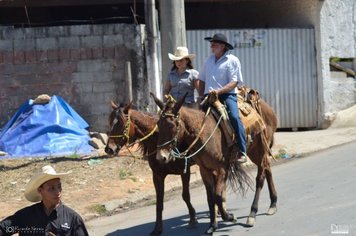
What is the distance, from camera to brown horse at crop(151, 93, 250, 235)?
25.4ft

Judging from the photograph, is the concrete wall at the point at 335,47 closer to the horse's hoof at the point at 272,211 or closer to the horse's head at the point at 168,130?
the horse's hoof at the point at 272,211

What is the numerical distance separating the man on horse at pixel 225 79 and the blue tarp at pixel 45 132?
17.3ft

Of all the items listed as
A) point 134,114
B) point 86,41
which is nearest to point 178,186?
point 134,114

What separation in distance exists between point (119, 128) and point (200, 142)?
4.04 ft

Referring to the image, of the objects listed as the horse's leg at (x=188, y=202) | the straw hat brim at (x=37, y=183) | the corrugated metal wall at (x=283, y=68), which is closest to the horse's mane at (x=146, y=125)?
the horse's leg at (x=188, y=202)

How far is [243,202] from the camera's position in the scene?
1014 cm

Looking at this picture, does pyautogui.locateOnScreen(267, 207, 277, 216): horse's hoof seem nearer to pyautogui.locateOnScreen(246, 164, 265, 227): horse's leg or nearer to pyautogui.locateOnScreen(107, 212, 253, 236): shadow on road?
pyautogui.locateOnScreen(246, 164, 265, 227): horse's leg

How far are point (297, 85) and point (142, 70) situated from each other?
426 cm

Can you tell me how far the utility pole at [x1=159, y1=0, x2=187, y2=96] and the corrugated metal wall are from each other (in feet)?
11.2

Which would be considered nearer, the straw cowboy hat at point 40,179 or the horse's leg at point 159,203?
the straw cowboy hat at point 40,179

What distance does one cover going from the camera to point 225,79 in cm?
873

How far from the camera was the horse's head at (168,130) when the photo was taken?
7.65m

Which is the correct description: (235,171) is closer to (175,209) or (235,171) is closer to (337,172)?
(175,209)

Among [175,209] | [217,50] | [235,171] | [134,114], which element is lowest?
[175,209]
